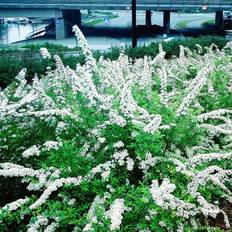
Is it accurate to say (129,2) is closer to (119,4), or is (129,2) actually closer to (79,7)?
(119,4)

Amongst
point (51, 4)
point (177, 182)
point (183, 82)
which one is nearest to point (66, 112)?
point (177, 182)

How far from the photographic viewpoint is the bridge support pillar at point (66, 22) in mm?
61156

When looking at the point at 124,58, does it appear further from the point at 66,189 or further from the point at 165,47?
the point at 165,47

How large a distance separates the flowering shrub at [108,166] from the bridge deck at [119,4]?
54.8m

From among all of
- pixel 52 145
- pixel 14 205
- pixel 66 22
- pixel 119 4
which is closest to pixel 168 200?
pixel 52 145

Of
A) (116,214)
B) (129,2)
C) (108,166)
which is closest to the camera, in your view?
(116,214)

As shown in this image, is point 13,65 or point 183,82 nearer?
point 183,82

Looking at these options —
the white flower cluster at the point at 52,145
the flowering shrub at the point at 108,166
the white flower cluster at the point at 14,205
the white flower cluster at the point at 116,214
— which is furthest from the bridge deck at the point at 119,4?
the white flower cluster at the point at 116,214

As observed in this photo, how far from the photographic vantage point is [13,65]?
1411 cm

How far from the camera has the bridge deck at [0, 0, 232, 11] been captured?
2333 inches

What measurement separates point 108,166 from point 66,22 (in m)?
59.9

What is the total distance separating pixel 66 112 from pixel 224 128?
254 centimetres

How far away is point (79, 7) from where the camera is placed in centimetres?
6116

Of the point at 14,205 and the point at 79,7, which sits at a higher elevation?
the point at 14,205
